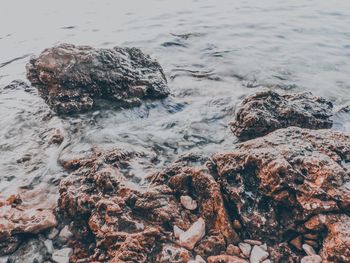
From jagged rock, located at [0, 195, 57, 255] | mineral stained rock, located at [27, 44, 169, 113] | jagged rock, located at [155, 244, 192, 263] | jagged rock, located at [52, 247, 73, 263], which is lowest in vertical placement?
jagged rock, located at [52, 247, 73, 263]

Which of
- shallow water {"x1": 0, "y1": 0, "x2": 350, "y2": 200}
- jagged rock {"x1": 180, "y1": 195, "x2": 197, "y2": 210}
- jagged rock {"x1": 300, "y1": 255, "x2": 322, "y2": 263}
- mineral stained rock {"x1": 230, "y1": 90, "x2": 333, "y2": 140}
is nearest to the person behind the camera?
jagged rock {"x1": 300, "y1": 255, "x2": 322, "y2": 263}

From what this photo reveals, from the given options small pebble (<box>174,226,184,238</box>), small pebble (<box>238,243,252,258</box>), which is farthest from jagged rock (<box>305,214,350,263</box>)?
small pebble (<box>174,226,184,238</box>)

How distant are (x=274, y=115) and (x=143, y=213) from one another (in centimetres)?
305

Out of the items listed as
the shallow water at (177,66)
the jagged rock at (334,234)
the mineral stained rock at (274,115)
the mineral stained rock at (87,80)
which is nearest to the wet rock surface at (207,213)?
the jagged rock at (334,234)

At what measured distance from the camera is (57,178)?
192 inches

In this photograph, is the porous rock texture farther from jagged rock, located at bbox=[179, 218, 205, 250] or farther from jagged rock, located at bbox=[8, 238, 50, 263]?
jagged rock, located at bbox=[8, 238, 50, 263]

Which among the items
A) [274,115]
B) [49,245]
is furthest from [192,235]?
[274,115]

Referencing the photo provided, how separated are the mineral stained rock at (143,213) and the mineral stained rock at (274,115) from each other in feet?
5.38

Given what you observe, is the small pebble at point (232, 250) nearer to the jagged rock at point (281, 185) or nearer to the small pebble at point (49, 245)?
the jagged rock at point (281, 185)

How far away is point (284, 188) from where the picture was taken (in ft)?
Result: 12.4

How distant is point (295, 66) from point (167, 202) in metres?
6.89

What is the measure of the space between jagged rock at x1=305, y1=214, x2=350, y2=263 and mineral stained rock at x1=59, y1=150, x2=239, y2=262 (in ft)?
3.06

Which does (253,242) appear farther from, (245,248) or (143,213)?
(143,213)

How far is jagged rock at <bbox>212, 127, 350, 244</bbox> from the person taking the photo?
364 cm
